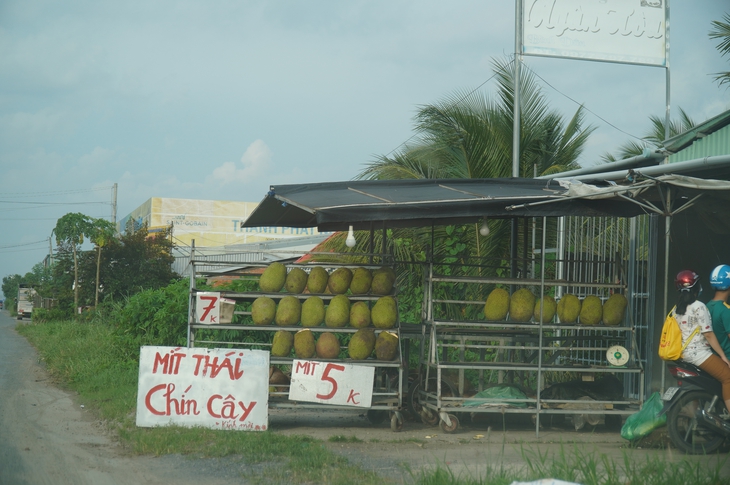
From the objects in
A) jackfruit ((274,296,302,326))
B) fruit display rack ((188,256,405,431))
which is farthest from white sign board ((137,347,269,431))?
jackfruit ((274,296,302,326))

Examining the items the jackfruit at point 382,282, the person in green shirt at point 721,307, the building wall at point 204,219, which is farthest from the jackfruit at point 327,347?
the building wall at point 204,219

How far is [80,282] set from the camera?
998 inches

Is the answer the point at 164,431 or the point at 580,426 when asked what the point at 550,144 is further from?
the point at 164,431

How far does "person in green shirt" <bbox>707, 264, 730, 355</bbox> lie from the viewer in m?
6.33

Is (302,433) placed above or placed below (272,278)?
below

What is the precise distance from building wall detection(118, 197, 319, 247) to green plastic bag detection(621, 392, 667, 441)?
4380 cm

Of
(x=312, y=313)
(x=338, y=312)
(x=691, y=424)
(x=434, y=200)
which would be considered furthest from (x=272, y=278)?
(x=691, y=424)

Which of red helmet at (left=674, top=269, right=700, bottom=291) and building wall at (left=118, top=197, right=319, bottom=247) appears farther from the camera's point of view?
building wall at (left=118, top=197, right=319, bottom=247)

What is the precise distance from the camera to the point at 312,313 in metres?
7.52

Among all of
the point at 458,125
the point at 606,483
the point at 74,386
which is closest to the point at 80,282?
the point at 74,386

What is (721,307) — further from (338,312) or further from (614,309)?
(338,312)

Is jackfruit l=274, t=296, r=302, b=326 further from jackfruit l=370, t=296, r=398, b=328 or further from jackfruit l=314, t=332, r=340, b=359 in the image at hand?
jackfruit l=370, t=296, r=398, b=328

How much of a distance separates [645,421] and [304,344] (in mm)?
3457

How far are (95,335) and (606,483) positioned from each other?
14.5 meters
